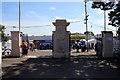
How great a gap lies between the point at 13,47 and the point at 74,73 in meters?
11.8

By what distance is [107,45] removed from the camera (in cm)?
2772

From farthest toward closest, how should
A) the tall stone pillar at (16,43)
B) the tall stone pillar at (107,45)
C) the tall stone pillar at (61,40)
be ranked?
the tall stone pillar at (16,43), the tall stone pillar at (107,45), the tall stone pillar at (61,40)

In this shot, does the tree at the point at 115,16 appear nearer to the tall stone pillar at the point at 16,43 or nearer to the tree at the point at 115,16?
the tree at the point at 115,16

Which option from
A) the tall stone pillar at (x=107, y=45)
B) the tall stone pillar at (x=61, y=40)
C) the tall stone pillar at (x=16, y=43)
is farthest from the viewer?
the tall stone pillar at (x=16, y=43)

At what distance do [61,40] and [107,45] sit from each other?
3.84 m

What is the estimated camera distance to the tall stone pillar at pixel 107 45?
27438 millimetres

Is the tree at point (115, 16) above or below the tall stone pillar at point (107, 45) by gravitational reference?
above

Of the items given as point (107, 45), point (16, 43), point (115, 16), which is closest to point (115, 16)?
point (115, 16)

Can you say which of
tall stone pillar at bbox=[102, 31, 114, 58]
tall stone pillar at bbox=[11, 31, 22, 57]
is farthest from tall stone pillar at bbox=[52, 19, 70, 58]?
tall stone pillar at bbox=[11, 31, 22, 57]

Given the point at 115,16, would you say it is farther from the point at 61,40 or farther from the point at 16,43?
the point at 16,43

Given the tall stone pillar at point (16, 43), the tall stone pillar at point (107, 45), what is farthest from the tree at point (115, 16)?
the tall stone pillar at point (16, 43)

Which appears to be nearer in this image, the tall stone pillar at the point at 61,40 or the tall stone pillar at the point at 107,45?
the tall stone pillar at the point at 61,40

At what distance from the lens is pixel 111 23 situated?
3278 centimetres

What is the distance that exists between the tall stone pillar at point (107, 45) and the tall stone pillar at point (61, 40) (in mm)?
2981
